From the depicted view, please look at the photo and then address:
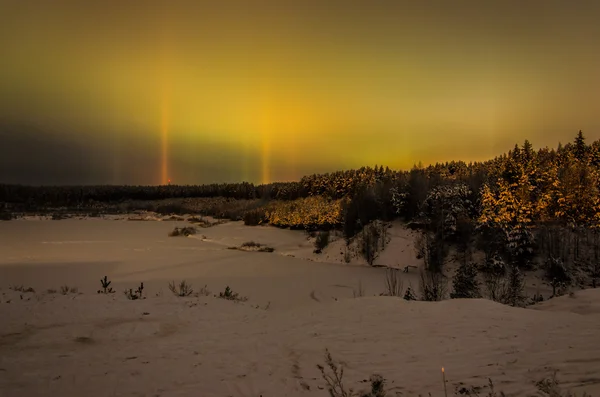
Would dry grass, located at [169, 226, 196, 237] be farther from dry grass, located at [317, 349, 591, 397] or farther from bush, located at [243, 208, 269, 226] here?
dry grass, located at [317, 349, 591, 397]

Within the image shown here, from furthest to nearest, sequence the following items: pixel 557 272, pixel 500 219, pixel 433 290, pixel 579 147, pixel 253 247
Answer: pixel 579 147, pixel 253 247, pixel 500 219, pixel 557 272, pixel 433 290

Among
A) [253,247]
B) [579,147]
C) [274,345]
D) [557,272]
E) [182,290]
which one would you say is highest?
[579,147]

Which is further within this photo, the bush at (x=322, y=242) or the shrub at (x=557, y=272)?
the bush at (x=322, y=242)

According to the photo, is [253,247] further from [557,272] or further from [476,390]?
[476,390]

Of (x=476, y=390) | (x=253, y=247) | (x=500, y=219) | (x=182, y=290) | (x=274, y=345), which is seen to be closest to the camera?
(x=476, y=390)

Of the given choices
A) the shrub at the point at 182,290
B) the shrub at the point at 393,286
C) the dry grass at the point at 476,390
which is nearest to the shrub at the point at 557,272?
the shrub at the point at 393,286

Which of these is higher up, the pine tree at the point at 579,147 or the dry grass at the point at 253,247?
the pine tree at the point at 579,147

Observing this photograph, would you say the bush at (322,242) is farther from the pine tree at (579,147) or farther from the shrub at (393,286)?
the pine tree at (579,147)

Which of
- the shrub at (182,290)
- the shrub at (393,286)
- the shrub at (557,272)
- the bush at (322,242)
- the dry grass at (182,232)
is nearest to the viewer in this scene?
the shrub at (182,290)

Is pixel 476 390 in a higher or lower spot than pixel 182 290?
higher

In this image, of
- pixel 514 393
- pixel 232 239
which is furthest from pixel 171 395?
pixel 232 239

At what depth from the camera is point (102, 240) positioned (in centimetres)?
3756

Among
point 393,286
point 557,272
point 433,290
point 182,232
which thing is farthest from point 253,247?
point 557,272

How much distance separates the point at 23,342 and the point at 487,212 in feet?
90.4
